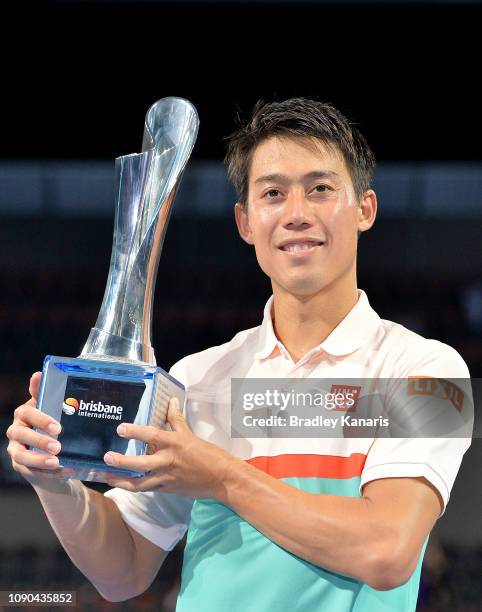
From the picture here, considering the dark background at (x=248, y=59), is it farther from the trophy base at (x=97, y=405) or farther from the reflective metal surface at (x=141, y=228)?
the trophy base at (x=97, y=405)

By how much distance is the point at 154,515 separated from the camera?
1.19m

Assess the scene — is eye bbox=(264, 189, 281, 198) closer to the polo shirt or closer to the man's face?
the man's face

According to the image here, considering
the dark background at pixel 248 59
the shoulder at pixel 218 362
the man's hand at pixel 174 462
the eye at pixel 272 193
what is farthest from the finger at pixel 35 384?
the dark background at pixel 248 59

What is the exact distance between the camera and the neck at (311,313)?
119 centimetres

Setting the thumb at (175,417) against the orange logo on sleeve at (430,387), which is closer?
the thumb at (175,417)

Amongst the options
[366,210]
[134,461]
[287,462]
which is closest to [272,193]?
[366,210]

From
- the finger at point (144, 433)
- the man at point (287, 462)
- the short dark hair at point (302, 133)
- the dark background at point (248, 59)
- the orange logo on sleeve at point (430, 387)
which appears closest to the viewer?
the finger at point (144, 433)

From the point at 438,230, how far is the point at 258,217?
5.17 meters

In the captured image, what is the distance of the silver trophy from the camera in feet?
2.99

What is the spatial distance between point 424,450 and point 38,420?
1.48 feet

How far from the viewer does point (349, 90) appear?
318cm

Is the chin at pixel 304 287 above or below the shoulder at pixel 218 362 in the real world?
above

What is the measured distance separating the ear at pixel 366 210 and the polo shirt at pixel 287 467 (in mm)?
102

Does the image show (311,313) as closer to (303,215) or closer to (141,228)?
(303,215)
